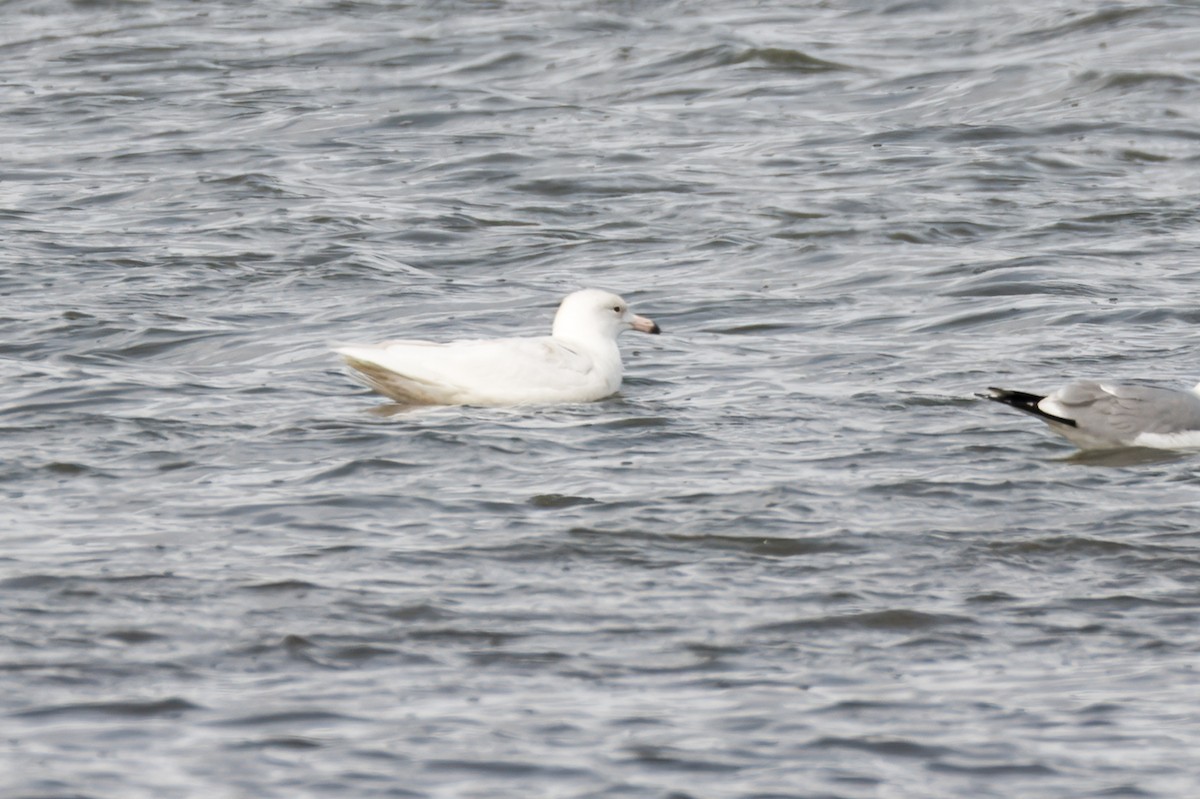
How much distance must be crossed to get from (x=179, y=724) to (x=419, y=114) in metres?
12.4

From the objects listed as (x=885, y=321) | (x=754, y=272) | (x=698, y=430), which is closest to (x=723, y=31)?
(x=754, y=272)

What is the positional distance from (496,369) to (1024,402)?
2440 millimetres

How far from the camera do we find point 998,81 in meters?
18.2

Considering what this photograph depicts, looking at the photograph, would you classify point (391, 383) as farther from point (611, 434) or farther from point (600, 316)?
point (600, 316)

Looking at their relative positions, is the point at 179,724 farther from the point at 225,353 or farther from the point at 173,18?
the point at 173,18

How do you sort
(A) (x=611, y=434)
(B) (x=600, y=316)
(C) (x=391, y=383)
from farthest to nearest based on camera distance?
1. (B) (x=600, y=316)
2. (C) (x=391, y=383)
3. (A) (x=611, y=434)

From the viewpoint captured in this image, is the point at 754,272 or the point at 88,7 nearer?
the point at 754,272

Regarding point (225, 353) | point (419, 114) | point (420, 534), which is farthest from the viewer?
point (419, 114)

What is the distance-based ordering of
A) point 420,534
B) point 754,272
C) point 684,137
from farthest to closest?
point 684,137, point 754,272, point 420,534

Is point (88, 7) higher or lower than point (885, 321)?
higher

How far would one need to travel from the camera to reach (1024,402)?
9.05 m

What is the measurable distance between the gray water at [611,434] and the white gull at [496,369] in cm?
16

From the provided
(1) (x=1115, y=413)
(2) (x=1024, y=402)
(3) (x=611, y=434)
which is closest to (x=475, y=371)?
(3) (x=611, y=434)

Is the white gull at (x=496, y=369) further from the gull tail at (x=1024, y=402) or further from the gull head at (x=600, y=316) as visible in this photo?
the gull tail at (x=1024, y=402)
